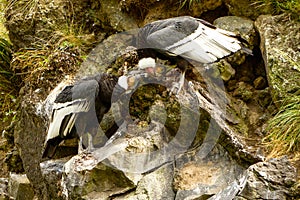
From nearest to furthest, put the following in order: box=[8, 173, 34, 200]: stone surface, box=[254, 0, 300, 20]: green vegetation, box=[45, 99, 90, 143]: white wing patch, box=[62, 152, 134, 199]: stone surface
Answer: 1. box=[62, 152, 134, 199]: stone surface
2. box=[45, 99, 90, 143]: white wing patch
3. box=[254, 0, 300, 20]: green vegetation
4. box=[8, 173, 34, 200]: stone surface

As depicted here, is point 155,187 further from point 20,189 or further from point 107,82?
point 20,189

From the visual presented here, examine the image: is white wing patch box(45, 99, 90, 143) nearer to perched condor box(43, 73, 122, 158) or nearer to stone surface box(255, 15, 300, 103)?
perched condor box(43, 73, 122, 158)

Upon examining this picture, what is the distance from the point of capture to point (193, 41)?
14.7 feet

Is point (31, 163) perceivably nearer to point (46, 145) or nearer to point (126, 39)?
point (46, 145)

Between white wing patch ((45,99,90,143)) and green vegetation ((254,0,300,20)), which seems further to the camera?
green vegetation ((254,0,300,20))

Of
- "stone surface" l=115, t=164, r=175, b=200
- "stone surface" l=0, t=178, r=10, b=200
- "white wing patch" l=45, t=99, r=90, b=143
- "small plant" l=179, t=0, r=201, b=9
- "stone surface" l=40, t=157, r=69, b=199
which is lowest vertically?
"stone surface" l=0, t=178, r=10, b=200

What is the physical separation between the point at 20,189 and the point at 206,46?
2311mm

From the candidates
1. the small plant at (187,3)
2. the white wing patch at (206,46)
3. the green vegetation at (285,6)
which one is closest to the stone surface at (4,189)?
the white wing patch at (206,46)

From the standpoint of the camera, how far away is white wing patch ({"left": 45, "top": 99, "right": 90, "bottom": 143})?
437 cm

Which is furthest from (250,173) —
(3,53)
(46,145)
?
(3,53)

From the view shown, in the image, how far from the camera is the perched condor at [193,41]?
4.44 meters

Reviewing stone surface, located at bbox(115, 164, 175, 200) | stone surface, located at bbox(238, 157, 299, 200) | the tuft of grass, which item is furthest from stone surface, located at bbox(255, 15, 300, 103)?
stone surface, located at bbox(115, 164, 175, 200)

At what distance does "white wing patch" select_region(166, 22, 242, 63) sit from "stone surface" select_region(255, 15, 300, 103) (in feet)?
1.03

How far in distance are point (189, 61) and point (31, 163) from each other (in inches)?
72.1
